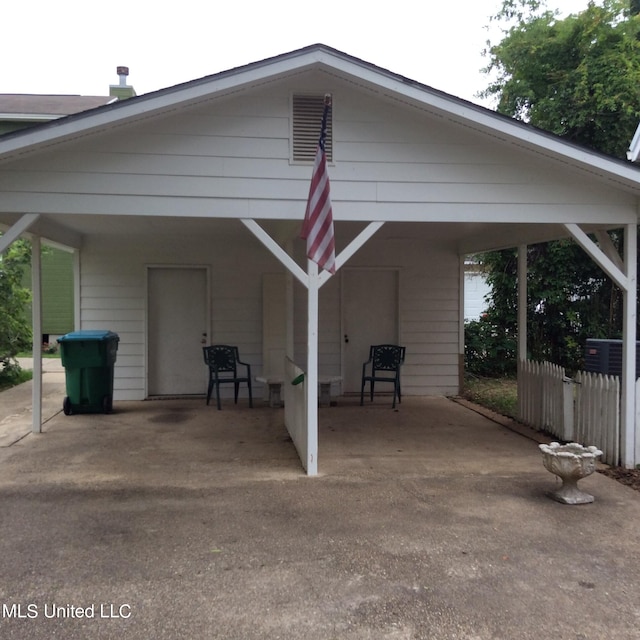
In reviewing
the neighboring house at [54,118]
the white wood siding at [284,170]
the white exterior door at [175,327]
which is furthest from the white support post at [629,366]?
the neighboring house at [54,118]

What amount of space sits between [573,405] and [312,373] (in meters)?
3.13

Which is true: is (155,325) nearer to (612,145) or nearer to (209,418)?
(209,418)

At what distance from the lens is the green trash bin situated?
25.1 feet

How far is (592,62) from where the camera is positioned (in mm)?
12469

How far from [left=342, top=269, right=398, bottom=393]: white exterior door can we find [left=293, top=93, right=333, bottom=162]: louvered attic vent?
13.7ft

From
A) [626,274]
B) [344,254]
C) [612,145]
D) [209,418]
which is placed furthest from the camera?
[612,145]

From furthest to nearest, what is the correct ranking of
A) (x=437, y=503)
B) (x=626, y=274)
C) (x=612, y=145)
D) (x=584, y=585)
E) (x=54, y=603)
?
1. (x=612, y=145)
2. (x=626, y=274)
3. (x=437, y=503)
4. (x=584, y=585)
5. (x=54, y=603)

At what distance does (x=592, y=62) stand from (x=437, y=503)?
1169 cm

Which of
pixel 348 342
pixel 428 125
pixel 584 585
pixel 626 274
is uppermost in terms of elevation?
pixel 428 125

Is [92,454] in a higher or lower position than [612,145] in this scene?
lower

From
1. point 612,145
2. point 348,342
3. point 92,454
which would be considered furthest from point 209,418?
point 612,145

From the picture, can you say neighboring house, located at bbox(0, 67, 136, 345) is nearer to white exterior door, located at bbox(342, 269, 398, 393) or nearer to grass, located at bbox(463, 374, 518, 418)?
white exterior door, located at bbox(342, 269, 398, 393)

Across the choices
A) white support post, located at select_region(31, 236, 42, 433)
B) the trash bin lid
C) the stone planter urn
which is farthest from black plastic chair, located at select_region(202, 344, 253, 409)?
the stone planter urn

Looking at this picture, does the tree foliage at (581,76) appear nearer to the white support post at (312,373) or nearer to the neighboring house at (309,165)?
the neighboring house at (309,165)
